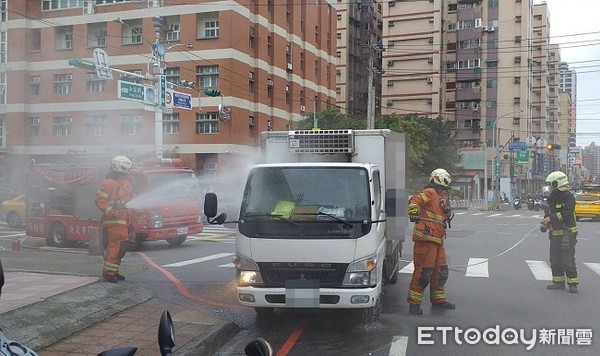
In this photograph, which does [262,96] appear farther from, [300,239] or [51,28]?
[300,239]

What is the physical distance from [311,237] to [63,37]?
26.1m

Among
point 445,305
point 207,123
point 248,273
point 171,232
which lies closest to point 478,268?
point 445,305

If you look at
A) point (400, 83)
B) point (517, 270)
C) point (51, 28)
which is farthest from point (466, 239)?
point (400, 83)

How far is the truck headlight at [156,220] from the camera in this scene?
1429 cm

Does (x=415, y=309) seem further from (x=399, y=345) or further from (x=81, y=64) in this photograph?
(x=81, y=64)

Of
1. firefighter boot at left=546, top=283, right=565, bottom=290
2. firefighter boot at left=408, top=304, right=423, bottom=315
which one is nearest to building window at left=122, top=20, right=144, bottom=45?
firefighter boot at left=546, top=283, right=565, bottom=290

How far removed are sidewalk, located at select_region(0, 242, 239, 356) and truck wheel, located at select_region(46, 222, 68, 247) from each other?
6.51 m

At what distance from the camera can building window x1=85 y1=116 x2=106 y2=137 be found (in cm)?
3381

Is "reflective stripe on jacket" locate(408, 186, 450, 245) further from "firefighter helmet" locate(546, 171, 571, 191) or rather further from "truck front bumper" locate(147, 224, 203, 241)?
"truck front bumper" locate(147, 224, 203, 241)

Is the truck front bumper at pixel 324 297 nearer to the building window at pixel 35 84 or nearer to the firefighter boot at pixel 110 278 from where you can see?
the firefighter boot at pixel 110 278

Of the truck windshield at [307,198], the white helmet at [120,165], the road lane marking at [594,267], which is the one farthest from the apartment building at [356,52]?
the truck windshield at [307,198]

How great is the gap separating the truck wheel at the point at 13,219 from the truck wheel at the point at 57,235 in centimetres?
844

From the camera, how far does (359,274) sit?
6422mm

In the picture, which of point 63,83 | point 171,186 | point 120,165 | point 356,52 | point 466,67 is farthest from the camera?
point 356,52
